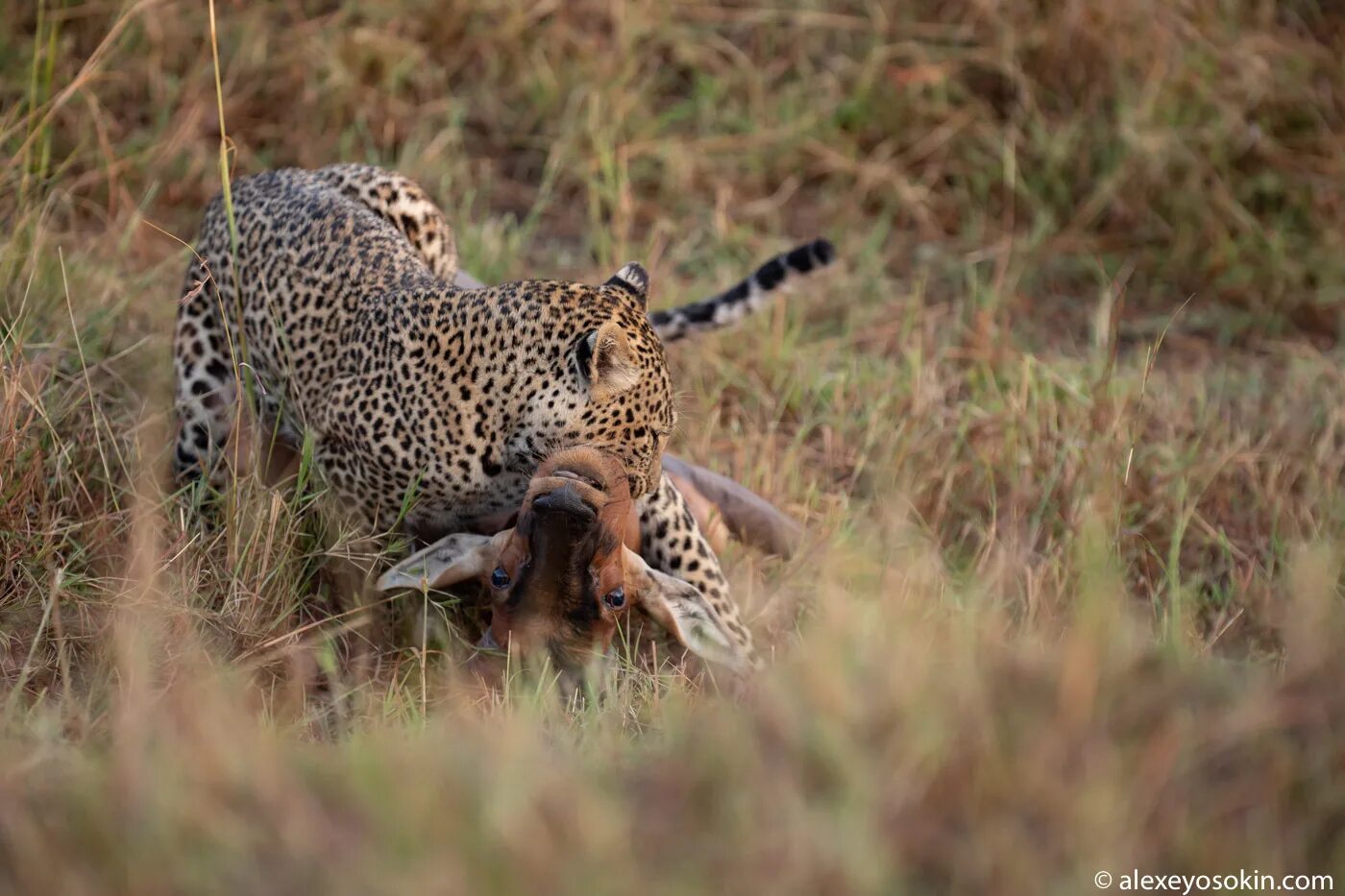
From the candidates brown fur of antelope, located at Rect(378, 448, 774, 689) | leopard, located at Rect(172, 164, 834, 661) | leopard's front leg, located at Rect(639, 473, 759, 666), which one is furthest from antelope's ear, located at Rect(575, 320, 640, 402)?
leopard's front leg, located at Rect(639, 473, 759, 666)

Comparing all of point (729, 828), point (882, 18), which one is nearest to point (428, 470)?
point (729, 828)

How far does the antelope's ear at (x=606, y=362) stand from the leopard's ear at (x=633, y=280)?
0.62 m

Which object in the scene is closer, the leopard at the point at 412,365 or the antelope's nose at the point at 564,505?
the antelope's nose at the point at 564,505

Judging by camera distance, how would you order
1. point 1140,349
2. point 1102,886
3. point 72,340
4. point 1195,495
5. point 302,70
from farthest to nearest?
point 302,70
point 1140,349
point 1195,495
point 72,340
point 1102,886

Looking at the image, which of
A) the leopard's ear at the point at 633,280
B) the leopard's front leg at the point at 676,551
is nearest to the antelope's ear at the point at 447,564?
the leopard's front leg at the point at 676,551

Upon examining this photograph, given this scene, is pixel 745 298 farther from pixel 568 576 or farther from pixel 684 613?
pixel 568 576

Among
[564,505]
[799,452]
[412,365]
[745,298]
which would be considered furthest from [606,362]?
[799,452]

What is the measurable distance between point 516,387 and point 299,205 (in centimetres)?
140

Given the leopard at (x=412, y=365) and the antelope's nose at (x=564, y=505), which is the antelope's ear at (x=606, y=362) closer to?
the leopard at (x=412, y=365)

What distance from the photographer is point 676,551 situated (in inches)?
185

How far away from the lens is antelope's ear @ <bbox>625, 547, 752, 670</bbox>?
426 centimetres

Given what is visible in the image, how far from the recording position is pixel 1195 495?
5.49m

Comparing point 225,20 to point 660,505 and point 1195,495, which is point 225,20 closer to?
point 660,505

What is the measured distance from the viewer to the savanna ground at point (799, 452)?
7.17ft
